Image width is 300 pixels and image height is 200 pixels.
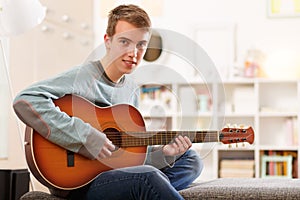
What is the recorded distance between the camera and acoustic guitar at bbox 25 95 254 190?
6.20 ft

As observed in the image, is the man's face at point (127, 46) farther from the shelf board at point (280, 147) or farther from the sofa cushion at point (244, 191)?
the shelf board at point (280, 147)

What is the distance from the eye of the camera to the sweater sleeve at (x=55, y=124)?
74.0 inches

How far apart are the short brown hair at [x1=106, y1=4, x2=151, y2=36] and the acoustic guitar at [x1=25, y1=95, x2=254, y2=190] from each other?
31 cm

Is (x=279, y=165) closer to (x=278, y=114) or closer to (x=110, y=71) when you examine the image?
(x=278, y=114)

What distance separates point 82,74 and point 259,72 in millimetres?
2874

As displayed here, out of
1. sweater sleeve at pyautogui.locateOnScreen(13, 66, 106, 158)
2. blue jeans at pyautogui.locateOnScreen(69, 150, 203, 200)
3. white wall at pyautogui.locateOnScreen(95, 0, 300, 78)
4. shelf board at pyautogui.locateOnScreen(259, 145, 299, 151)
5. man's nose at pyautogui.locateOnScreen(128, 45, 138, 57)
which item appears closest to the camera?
blue jeans at pyautogui.locateOnScreen(69, 150, 203, 200)

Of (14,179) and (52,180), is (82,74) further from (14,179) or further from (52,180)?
(14,179)

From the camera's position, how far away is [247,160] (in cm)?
446

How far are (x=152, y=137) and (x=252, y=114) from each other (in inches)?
103

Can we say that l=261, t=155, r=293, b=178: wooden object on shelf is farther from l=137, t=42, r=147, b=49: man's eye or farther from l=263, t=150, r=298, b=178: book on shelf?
l=137, t=42, r=147, b=49: man's eye

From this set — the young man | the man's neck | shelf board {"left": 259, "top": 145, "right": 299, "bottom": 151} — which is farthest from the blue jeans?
shelf board {"left": 259, "top": 145, "right": 299, "bottom": 151}

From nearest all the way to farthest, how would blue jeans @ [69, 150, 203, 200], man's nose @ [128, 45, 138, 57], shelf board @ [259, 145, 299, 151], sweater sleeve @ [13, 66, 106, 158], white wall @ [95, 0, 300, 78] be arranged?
blue jeans @ [69, 150, 203, 200] → sweater sleeve @ [13, 66, 106, 158] → man's nose @ [128, 45, 138, 57] → shelf board @ [259, 145, 299, 151] → white wall @ [95, 0, 300, 78]

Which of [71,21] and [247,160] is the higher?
[71,21]

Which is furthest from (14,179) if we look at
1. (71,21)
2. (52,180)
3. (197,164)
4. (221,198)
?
(71,21)
